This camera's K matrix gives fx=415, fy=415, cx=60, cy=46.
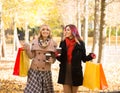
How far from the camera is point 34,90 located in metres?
8.09

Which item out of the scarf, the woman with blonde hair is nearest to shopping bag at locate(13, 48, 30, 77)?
the woman with blonde hair

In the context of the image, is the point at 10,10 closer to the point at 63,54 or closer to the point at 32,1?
the point at 32,1

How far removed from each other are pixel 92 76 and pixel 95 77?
8 centimetres

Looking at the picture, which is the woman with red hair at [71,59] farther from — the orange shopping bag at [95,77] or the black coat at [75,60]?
the orange shopping bag at [95,77]

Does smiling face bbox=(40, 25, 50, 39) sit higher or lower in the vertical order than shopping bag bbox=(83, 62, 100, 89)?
higher

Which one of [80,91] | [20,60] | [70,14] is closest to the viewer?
[20,60]

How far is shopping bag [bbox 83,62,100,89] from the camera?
26.6 feet

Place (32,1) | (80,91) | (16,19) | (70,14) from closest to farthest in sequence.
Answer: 1. (80,91)
2. (32,1)
3. (16,19)
4. (70,14)

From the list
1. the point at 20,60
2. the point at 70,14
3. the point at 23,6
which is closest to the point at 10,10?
the point at 23,6

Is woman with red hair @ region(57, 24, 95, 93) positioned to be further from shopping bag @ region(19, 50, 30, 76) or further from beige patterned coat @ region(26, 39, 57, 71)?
shopping bag @ region(19, 50, 30, 76)

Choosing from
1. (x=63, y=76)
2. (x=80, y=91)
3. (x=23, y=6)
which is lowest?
(x=80, y=91)

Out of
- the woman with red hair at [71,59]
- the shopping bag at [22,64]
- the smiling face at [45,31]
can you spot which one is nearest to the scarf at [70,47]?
the woman with red hair at [71,59]

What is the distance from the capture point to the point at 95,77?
810 cm

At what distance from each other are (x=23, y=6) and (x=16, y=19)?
4499 mm
